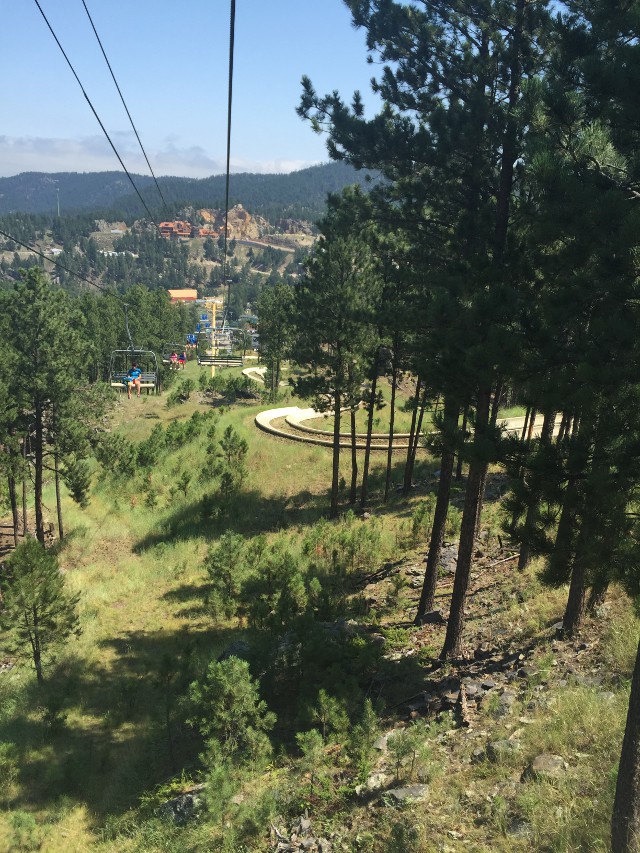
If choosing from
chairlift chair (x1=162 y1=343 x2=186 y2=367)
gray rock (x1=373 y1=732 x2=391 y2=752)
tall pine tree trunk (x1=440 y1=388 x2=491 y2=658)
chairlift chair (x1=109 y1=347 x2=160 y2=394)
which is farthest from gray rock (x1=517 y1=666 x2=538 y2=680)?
chairlift chair (x1=162 y1=343 x2=186 y2=367)

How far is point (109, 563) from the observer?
2353cm

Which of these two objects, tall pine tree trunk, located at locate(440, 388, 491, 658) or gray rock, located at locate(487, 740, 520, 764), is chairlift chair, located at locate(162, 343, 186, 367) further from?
gray rock, located at locate(487, 740, 520, 764)

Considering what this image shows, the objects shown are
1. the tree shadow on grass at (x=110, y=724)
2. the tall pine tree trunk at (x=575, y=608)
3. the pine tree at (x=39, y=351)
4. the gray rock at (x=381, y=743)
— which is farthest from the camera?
the pine tree at (x=39, y=351)

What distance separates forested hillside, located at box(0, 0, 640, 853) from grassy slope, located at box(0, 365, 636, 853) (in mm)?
59

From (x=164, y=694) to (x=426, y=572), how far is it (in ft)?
24.2

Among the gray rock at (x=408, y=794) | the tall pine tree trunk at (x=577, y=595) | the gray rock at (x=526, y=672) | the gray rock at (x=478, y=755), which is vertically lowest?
the gray rock at (x=408, y=794)

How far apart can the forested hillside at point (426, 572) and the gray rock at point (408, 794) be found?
0.03 meters

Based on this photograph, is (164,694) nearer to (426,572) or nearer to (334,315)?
(426,572)

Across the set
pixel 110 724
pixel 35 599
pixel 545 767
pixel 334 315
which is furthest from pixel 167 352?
pixel 545 767

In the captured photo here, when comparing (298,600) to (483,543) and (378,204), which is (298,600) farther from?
(378,204)

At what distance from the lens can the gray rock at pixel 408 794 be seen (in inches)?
279

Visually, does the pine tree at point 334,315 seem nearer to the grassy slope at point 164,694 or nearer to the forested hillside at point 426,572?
the forested hillside at point 426,572

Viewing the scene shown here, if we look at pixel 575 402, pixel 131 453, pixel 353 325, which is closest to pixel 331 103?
pixel 575 402

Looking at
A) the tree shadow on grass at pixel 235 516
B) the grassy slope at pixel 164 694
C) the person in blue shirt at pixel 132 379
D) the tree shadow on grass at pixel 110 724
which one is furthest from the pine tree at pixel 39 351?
the person in blue shirt at pixel 132 379
